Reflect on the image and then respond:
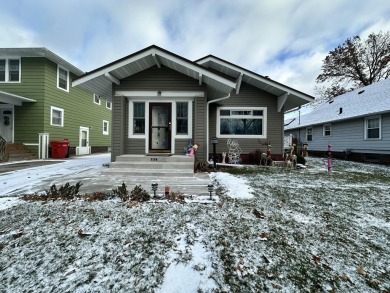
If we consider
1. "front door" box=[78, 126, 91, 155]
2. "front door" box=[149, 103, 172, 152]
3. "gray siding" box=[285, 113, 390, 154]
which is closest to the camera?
"front door" box=[149, 103, 172, 152]

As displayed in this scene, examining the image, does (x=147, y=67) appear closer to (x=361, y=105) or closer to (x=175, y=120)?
(x=175, y=120)

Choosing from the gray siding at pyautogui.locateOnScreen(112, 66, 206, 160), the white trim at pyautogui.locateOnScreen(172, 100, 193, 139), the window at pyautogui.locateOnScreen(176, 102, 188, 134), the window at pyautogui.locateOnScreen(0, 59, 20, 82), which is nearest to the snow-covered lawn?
the gray siding at pyautogui.locateOnScreen(112, 66, 206, 160)

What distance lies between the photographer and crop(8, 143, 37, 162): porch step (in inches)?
356

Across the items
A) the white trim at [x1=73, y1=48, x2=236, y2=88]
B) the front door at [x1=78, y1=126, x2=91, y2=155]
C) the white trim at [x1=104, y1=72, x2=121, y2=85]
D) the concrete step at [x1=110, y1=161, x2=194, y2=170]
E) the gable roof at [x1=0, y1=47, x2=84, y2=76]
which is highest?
the gable roof at [x1=0, y1=47, x2=84, y2=76]

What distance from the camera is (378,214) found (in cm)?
312

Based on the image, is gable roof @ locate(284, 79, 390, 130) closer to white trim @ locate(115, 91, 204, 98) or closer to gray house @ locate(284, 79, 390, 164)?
gray house @ locate(284, 79, 390, 164)

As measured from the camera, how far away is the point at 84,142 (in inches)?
556

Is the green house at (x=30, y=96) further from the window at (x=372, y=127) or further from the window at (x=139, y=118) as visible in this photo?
the window at (x=372, y=127)

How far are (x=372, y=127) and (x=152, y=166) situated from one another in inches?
500

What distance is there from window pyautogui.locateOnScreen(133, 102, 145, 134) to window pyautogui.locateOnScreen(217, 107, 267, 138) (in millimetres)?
3895

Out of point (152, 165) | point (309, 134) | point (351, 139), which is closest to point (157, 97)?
point (152, 165)

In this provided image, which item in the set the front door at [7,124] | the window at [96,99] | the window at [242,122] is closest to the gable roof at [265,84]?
the window at [242,122]

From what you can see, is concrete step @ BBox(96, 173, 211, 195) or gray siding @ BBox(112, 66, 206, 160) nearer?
concrete step @ BBox(96, 173, 211, 195)

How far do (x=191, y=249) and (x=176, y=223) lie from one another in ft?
1.91
